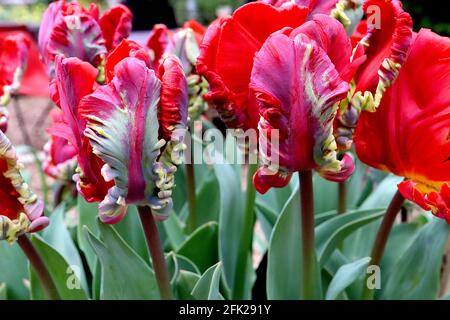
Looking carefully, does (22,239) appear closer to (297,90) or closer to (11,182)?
(11,182)

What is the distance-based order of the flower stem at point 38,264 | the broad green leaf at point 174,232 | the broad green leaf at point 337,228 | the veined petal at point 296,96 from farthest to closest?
1. the broad green leaf at point 174,232
2. the broad green leaf at point 337,228
3. the flower stem at point 38,264
4. the veined petal at point 296,96

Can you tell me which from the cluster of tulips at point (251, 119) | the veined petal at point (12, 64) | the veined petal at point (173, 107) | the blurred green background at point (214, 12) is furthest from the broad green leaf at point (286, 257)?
the blurred green background at point (214, 12)

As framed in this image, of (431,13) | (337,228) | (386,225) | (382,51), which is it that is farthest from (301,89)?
(431,13)

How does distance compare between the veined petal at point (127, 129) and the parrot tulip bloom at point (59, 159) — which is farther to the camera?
the parrot tulip bloom at point (59, 159)

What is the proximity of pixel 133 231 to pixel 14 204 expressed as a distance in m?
0.27

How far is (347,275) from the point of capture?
63cm

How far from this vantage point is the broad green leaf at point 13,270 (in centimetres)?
76

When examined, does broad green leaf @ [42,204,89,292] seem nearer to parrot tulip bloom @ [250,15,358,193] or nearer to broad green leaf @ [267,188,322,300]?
broad green leaf @ [267,188,322,300]

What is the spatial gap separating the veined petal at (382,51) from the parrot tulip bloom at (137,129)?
0.14 metres

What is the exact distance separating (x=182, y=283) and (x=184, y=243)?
79 millimetres

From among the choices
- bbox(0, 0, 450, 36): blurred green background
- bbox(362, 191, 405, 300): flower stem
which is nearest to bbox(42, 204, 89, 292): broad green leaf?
bbox(362, 191, 405, 300): flower stem

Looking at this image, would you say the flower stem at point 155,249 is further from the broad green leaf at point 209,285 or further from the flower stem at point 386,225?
the flower stem at point 386,225

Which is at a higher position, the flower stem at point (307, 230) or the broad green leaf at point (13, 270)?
the flower stem at point (307, 230)
